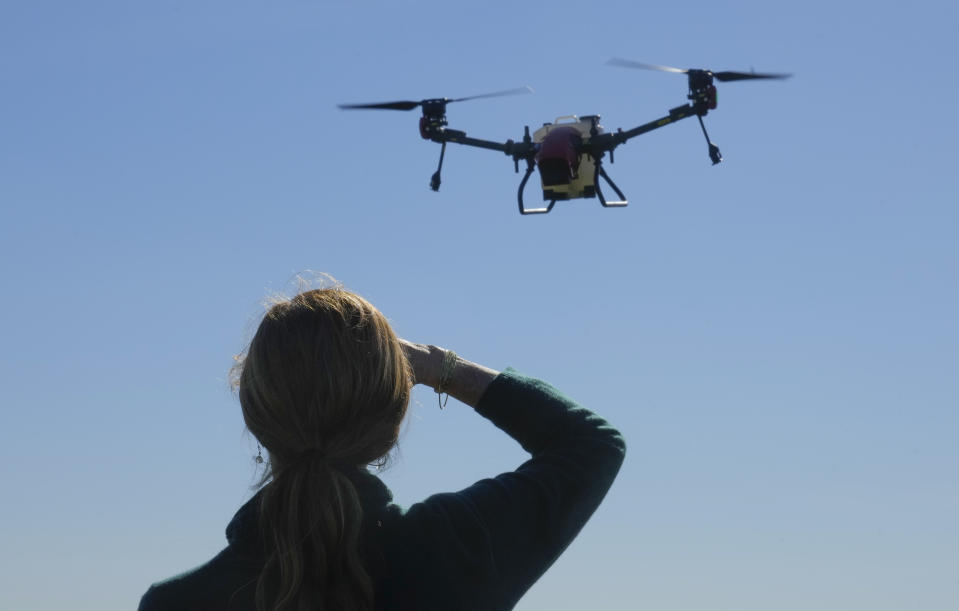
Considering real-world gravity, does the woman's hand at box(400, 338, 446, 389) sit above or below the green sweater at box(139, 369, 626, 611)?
above

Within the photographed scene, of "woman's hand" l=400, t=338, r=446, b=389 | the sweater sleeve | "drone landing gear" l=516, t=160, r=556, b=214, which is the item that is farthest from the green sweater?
"drone landing gear" l=516, t=160, r=556, b=214

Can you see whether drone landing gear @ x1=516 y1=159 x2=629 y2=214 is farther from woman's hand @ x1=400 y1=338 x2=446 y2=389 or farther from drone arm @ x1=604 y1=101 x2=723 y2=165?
woman's hand @ x1=400 y1=338 x2=446 y2=389

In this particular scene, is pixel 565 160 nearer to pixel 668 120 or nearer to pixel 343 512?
pixel 668 120

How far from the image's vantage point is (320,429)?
3.39 m

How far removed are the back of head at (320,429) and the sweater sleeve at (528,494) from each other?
0.28m

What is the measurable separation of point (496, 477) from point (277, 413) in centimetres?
73

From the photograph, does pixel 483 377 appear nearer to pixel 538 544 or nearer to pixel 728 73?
pixel 538 544

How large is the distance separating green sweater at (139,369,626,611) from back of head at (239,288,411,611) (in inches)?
3.6

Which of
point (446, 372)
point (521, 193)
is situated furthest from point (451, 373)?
point (521, 193)

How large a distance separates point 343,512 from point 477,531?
1.35 feet

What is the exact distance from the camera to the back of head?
10.9 ft

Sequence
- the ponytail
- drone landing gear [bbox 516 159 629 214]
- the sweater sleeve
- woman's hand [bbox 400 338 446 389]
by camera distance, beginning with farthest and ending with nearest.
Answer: drone landing gear [bbox 516 159 629 214] < woman's hand [bbox 400 338 446 389] < the sweater sleeve < the ponytail

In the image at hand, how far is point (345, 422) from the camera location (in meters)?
3.40

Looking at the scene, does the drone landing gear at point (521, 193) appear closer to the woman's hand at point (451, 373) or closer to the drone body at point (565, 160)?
the drone body at point (565, 160)
